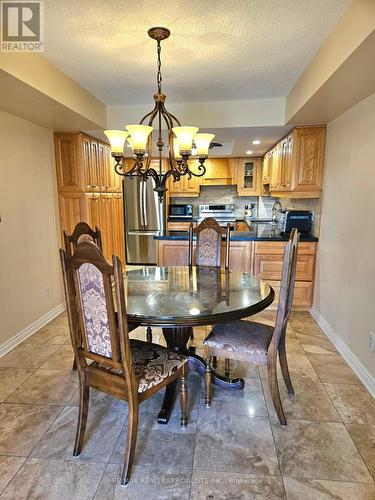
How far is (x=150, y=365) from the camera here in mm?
1662

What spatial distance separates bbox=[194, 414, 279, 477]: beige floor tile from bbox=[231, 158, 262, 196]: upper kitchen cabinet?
462 cm

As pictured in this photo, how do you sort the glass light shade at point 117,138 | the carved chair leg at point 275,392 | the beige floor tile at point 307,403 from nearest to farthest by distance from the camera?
the carved chair leg at point 275,392 < the beige floor tile at point 307,403 < the glass light shade at point 117,138

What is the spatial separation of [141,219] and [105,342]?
439cm

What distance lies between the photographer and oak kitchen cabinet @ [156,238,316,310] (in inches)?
142

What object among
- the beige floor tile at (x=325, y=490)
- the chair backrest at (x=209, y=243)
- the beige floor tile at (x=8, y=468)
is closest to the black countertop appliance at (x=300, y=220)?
the chair backrest at (x=209, y=243)

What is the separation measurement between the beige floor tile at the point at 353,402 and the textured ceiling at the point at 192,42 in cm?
241

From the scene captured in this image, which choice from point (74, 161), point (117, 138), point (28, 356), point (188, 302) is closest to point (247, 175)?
point (74, 161)

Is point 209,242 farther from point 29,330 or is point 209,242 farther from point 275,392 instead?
point 29,330

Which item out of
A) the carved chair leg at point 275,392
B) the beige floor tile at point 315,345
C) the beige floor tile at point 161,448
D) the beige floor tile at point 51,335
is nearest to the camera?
the beige floor tile at point 161,448

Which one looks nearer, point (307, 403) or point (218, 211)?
point (307, 403)

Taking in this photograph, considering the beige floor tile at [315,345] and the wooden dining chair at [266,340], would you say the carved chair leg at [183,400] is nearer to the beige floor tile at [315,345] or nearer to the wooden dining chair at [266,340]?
the wooden dining chair at [266,340]

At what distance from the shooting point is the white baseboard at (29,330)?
9.08ft

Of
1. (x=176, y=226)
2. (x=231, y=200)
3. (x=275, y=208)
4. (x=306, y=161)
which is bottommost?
(x=176, y=226)

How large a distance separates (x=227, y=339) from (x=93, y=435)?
97 centimetres
